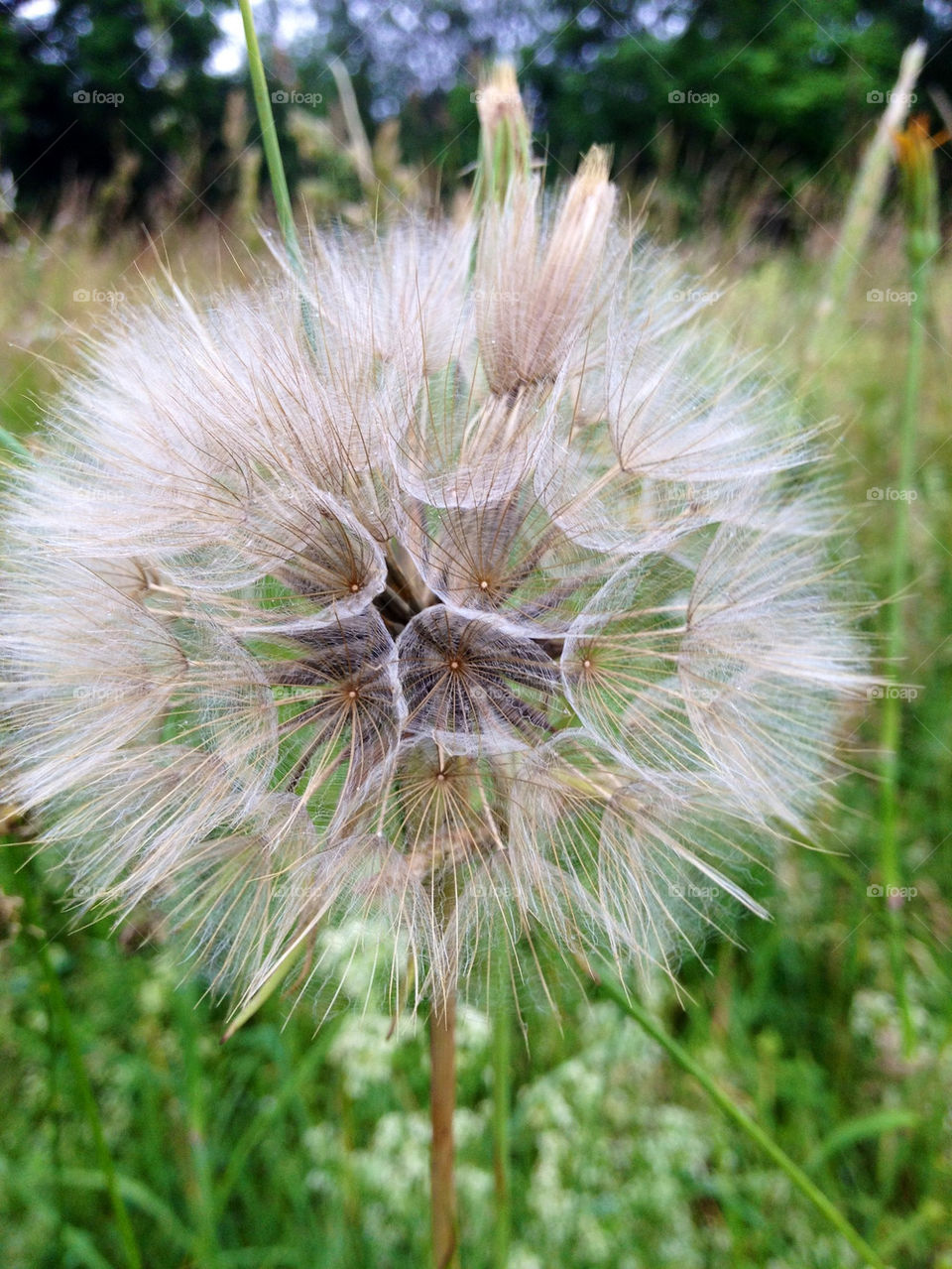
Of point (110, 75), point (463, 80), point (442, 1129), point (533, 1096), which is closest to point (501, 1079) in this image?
point (442, 1129)

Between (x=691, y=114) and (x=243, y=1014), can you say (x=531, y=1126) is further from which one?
(x=691, y=114)

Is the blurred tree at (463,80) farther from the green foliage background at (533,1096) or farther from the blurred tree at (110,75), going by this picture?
the green foliage background at (533,1096)

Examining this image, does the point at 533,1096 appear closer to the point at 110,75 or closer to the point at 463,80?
the point at 110,75

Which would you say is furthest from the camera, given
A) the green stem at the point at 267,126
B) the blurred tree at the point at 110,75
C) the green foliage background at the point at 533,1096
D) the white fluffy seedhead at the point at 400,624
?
the blurred tree at the point at 110,75

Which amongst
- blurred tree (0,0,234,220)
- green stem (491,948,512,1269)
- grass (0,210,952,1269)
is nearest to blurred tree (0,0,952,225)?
blurred tree (0,0,234,220)

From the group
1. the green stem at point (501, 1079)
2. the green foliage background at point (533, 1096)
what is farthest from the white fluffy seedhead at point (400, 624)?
the green foliage background at point (533, 1096)

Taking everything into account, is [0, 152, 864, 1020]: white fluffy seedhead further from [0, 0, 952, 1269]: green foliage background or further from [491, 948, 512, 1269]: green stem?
[0, 0, 952, 1269]: green foliage background

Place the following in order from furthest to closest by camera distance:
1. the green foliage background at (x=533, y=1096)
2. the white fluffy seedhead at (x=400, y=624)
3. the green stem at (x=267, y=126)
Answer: the green foliage background at (x=533, y=1096)
the white fluffy seedhead at (x=400, y=624)
the green stem at (x=267, y=126)

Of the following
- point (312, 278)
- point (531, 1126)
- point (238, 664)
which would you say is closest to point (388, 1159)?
point (531, 1126)
